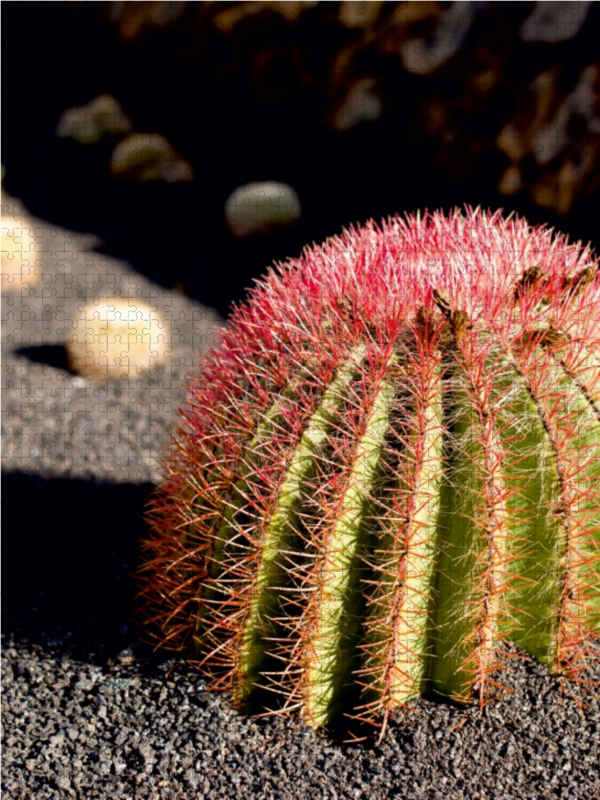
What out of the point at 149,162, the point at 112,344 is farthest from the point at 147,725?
the point at 149,162

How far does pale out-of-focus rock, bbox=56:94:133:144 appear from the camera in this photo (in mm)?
6340

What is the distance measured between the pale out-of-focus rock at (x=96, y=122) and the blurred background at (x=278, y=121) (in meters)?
0.02

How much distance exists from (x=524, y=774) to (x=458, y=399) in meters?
0.71

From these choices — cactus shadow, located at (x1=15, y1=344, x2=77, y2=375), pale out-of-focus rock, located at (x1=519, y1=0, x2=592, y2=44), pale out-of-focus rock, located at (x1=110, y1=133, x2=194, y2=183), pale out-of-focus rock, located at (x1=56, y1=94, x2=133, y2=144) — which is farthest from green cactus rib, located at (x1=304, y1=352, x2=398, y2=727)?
pale out-of-focus rock, located at (x1=56, y1=94, x2=133, y2=144)

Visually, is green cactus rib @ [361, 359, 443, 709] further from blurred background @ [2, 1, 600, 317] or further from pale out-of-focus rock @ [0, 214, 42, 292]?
pale out-of-focus rock @ [0, 214, 42, 292]

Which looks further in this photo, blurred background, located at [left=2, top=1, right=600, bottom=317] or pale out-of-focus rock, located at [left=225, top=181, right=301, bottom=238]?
pale out-of-focus rock, located at [left=225, top=181, right=301, bottom=238]

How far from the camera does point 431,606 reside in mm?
1505

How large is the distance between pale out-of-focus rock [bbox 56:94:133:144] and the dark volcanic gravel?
14.3 ft

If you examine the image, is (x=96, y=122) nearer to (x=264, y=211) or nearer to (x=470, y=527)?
(x=264, y=211)

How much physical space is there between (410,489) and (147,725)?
0.77 metres

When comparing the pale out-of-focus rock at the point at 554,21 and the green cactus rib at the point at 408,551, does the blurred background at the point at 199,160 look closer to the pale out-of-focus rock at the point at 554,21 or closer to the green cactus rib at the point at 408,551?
the pale out-of-focus rock at the point at 554,21

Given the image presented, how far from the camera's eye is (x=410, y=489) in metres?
1.45

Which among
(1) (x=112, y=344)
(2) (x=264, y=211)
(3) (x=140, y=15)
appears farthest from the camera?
(3) (x=140, y=15)

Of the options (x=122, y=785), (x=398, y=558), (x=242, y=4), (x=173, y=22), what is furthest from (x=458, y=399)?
(x=173, y=22)
